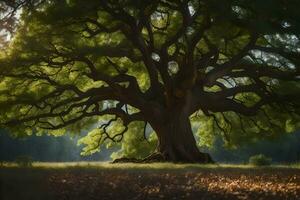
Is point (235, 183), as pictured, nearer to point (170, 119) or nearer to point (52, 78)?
point (170, 119)

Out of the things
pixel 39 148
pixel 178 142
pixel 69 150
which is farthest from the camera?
pixel 69 150

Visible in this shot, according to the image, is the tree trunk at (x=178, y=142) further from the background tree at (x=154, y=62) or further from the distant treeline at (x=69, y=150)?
the distant treeline at (x=69, y=150)

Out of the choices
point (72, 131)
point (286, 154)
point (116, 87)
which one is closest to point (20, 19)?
point (116, 87)

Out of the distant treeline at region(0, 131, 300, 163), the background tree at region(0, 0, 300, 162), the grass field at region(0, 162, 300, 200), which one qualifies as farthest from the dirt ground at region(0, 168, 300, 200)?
the distant treeline at region(0, 131, 300, 163)

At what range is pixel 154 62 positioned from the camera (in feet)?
81.4

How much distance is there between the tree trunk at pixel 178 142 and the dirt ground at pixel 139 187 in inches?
371

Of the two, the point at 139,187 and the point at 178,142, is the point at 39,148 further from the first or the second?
the point at 139,187

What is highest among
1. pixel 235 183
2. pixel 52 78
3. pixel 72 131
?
pixel 52 78

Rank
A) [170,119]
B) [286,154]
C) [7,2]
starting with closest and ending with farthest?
[7,2] < [170,119] < [286,154]

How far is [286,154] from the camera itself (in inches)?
2500

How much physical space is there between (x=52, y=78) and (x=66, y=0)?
9.38m

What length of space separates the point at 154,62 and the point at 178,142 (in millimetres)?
4113

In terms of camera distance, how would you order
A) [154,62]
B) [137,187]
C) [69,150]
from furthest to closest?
1. [69,150]
2. [154,62]
3. [137,187]

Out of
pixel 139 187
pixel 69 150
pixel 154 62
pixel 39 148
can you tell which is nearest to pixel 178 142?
pixel 154 62
